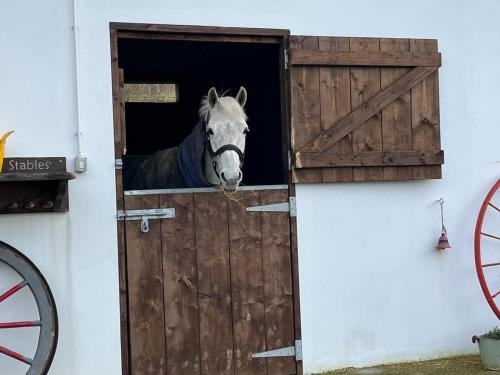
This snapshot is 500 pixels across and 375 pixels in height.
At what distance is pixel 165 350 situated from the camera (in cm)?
486

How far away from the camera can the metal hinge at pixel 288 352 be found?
5086mm

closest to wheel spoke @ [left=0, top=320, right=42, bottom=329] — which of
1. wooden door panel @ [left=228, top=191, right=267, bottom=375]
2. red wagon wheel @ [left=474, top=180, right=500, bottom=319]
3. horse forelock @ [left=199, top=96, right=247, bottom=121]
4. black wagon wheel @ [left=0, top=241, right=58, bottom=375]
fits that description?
black wagon wheel @ [left=0, top=241, right=58, bottom=375]

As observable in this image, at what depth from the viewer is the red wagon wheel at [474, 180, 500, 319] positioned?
5449 mm

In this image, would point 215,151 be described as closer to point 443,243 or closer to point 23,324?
point 23,324

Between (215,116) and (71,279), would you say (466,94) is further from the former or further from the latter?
(71,279)

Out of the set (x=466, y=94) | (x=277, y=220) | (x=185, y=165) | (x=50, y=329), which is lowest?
(x=50, y=329)

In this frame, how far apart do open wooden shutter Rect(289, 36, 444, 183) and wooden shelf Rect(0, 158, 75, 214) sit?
1500 millimetres

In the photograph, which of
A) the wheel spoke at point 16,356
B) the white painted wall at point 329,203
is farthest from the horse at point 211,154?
the wheel spoke at point 16,356

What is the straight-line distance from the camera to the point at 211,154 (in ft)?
15.8

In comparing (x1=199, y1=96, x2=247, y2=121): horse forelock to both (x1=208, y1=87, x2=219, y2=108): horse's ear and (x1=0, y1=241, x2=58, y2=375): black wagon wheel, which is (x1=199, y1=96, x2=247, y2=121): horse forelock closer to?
(x1=208, y1=87, x2=219, y2=108): horse's ear

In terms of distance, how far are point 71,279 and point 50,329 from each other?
363 millimetres

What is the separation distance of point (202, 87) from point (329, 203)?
308 cm

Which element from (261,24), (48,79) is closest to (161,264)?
(48,79)

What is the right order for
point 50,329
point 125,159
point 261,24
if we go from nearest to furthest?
point 50,329 < point 261,24 < point 125,159
